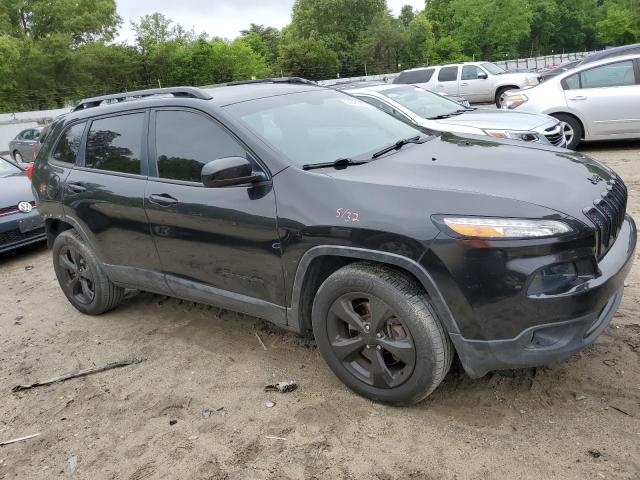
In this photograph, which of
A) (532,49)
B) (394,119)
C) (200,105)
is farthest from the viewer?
(532,49)

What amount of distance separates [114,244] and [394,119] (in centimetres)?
231

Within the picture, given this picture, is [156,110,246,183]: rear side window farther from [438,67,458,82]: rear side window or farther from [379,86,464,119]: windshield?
[438,67,458,82]: rear side window

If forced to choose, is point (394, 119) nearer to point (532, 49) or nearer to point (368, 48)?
point (368, 48)

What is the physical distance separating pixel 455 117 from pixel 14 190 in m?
6.01

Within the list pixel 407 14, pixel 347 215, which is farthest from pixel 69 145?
pixel 407 14

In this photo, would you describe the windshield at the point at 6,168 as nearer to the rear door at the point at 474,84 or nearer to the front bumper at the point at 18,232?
the front bumper at the point at 18,232

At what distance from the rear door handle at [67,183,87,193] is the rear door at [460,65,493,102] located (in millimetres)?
15628

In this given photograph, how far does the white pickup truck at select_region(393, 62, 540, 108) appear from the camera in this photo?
17.5 metres

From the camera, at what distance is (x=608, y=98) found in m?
8.63

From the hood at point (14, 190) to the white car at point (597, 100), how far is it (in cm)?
739

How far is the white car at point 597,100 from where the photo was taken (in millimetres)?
8539

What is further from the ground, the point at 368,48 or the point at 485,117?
the point at 368,48

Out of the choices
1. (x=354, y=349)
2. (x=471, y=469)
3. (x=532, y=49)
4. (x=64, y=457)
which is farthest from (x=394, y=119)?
(x=532, y=49)

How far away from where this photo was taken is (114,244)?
4172 millimetres
